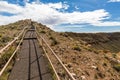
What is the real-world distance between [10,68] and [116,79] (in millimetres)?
7534

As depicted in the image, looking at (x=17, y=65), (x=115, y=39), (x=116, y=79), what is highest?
(x=17, y=65)

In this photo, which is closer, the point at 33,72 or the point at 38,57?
the point at 33,72

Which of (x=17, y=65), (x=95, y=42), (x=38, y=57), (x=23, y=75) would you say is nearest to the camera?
(x=23, y=75)

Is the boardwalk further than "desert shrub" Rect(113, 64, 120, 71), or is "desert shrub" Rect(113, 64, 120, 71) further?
"desert shrub" Rect(113, 64, 120, 71)

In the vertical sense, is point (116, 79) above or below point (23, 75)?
below

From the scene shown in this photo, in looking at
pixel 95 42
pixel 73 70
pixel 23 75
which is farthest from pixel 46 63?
pixel 95 42

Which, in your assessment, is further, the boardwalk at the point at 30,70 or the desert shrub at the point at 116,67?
the desert shrub at the point at 116,67

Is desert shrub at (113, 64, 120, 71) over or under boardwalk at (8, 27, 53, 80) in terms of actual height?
under

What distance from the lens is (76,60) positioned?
62.0ft

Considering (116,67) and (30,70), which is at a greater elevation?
(30,70)

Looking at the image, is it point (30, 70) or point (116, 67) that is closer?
point (30, 70)

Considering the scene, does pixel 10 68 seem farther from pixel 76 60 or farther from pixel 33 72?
pixel 76 60

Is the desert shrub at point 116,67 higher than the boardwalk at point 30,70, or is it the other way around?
the boardwalk at point 30,70

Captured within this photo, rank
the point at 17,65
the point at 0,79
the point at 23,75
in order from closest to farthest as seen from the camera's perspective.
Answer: the point at 0,79
the point at 23,75
the point at 17,65
